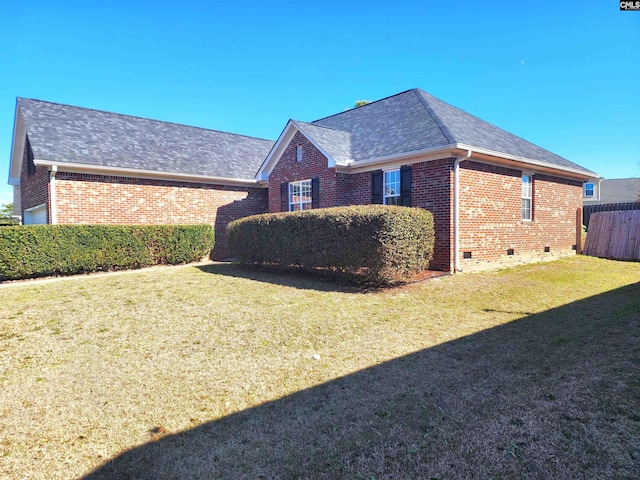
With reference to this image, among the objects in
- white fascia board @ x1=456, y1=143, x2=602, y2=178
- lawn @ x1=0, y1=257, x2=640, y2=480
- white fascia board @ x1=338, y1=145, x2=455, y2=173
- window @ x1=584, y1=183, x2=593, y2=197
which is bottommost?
lawn @ x1=0, y1=257, x2=640, y2=480

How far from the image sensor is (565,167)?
14.2 m

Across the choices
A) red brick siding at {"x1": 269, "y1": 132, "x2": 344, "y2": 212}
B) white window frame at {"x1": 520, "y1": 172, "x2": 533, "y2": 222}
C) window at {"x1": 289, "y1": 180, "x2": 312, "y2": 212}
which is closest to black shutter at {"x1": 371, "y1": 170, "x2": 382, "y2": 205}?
red brick siding at {"x1": 269, "y1": 132, "x2": 344, "y2": 212}

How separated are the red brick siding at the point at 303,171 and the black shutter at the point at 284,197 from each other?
0.66ft

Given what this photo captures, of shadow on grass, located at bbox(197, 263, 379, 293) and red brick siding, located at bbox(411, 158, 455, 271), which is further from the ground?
red brick siding, located at bbox(411, 158, 455, 271)

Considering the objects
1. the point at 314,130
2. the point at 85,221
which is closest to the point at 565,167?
the point at 314,130

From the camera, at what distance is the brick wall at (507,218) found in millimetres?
10945

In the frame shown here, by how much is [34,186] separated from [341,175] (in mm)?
12393

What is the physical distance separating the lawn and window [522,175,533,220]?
243 inches

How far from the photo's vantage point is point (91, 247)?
11.6 m

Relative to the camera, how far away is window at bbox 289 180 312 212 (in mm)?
14219

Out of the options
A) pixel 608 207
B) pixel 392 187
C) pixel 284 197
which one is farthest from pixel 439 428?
pixel 608 207

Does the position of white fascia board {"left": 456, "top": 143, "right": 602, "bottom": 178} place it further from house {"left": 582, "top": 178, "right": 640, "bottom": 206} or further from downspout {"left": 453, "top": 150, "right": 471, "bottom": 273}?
house {"left": 582, "top": 178, "right": 640, "bottom": 206}

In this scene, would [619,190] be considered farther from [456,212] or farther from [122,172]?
[122,172]

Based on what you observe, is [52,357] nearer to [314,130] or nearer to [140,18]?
[314,130]
